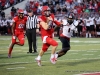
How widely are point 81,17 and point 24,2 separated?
732cm

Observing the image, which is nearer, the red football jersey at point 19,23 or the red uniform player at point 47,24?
the red uniform player at point 47,24

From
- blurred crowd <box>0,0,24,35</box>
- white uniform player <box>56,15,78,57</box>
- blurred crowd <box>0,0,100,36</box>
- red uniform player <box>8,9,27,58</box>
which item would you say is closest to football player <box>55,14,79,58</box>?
white uniform player <box>56,15,78,57</box>

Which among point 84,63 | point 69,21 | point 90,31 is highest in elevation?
point 69,21

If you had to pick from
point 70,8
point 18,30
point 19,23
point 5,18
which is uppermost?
point 19,23

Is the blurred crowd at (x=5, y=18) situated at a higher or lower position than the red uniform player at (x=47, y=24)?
lower

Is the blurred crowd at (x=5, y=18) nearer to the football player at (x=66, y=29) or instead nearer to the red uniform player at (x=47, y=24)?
the football player at (x=66, y=29)

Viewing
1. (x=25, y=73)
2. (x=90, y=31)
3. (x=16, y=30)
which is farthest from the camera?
(x=90, y=31)

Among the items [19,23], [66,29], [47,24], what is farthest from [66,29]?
[19,23]

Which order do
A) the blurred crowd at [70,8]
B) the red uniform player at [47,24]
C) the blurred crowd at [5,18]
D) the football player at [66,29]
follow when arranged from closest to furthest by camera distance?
1. the red uniform player at [47,24]
2. the football player at [66,29]
3. the blurred crowd at [70,8]
4. the blurred crowd at [5,18]

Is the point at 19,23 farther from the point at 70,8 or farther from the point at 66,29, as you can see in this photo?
the point at 70,8

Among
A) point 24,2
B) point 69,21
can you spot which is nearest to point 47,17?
point 69,21

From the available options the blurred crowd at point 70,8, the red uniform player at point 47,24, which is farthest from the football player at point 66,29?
the blurred crowd at point 70,8

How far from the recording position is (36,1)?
114ft

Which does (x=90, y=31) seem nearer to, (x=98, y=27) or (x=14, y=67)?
(x=98, y=27)
